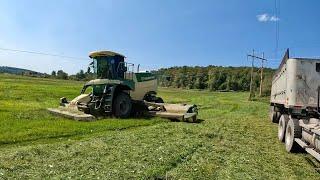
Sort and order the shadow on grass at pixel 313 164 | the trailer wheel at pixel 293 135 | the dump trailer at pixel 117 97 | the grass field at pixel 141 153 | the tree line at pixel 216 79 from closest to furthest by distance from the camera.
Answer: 1. the grass field at pixel 141 153
2. the shadow on grass at pixel 313 164
3. the trailer wheel at pixel 293 135
4. the dump trailer at pixel 117 97
5. the tree line at pixel 216 79

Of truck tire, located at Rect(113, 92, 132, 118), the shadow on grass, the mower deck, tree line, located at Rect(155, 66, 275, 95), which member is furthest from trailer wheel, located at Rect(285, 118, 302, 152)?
tree line, located at Rect(155, 66, 275, 95)

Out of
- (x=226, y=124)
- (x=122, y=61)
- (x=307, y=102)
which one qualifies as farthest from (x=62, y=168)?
(x=122, y=61)

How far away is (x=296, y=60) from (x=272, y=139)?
10.6ft

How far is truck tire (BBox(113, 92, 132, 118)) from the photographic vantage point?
73.2ft

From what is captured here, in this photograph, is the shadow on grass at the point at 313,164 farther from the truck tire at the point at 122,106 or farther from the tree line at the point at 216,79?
the tree line at the point at 216,79

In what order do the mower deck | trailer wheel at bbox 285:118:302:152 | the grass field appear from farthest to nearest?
1. the mower deck
2. trailer wheel at bbox 285:118:302:152
3. the grass field

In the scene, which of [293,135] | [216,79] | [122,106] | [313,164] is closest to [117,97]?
[122,106]

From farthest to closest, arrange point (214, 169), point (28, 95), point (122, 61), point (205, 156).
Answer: point (28, 95), point (122, 61), point (205, 156), point (214, 169)

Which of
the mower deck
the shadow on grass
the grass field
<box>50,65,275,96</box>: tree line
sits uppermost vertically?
<box>50,65,275,96</box>: tree line

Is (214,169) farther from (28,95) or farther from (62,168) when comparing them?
(28,95)

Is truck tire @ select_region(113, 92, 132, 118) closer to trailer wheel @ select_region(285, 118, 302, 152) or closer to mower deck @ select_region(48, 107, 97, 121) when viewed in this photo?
mower deck @ select_region(48, 107, 97, 121)

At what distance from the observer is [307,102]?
575 inches

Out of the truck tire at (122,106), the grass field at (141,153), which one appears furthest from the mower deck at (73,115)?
the truck tire at (122,106)

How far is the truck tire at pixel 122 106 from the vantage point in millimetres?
22297
